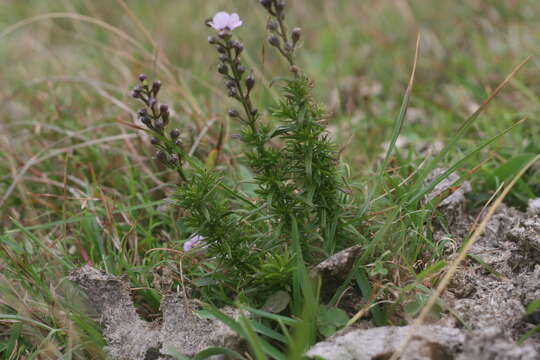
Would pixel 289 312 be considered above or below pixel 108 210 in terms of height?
below

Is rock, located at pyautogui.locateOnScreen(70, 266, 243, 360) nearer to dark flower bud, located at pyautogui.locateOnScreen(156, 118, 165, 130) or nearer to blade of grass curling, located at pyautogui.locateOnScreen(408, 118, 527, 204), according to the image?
dark flower bud, located at pyautogui.locateOnScreen(156, 118, 165, 130)

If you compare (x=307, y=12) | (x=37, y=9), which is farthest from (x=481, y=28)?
(x=37, y=9)

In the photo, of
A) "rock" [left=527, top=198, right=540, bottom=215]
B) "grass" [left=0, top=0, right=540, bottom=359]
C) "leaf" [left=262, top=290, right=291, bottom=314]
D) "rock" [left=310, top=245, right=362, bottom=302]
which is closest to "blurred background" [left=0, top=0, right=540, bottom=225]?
"grass" [left=0, top=0, right=540, bottom=359]

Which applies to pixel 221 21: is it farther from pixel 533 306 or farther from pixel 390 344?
pixel 533 306

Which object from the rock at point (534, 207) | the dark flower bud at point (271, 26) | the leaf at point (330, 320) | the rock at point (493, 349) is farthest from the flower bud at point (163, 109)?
the rock at point (534, 207)

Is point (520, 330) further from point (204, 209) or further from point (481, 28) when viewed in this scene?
point (481, 28)
